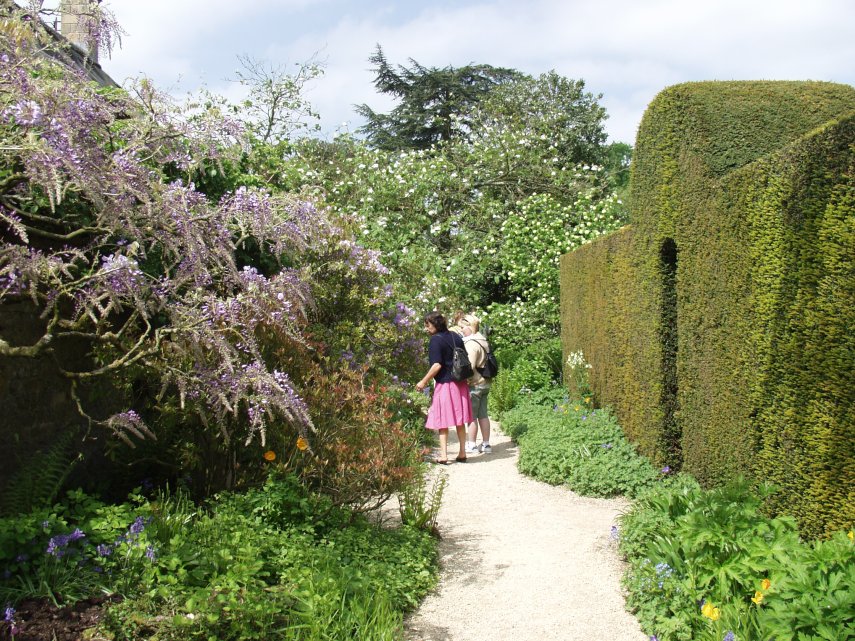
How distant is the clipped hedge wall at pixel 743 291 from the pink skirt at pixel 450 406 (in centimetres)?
180

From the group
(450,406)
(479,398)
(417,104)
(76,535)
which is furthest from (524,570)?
(417,104)

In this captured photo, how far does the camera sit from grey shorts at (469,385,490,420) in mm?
9664

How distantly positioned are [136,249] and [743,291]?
148 inches

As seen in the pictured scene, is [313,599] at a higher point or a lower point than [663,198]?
lower

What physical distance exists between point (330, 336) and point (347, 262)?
800 mm

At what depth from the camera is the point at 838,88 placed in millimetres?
6902

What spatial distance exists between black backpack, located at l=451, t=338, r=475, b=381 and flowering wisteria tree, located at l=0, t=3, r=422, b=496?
3343 mm

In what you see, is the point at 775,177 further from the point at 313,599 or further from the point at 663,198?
the point at 313,599

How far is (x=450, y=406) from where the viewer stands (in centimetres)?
891

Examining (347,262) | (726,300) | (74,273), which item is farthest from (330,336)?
(726,300)

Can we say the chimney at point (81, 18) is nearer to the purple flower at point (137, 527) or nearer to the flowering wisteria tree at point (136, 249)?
the flowering wisteria tree at point (136, 249)

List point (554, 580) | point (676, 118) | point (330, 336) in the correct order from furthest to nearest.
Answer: point (330, 336) < point (676, 118) < point (554, 580)

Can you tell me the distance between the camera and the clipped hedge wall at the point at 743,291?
4125 millimetres

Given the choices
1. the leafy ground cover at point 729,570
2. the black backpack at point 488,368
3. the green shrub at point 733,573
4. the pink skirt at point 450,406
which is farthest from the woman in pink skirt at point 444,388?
the green shrub at point 733,573
